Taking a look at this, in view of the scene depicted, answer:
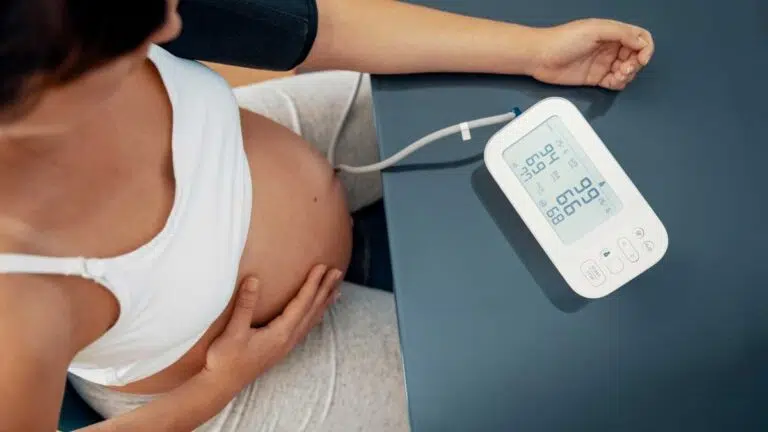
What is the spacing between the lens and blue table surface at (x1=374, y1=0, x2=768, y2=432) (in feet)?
1.50

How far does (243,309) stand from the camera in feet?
1.68

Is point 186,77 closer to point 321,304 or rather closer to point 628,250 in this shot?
point 321,304

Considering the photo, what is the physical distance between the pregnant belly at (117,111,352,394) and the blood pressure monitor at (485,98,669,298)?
0.16 metres

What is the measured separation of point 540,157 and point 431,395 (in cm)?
18

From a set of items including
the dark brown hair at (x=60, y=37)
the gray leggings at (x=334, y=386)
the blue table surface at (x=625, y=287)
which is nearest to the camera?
the dark brown hair at (x=60, y=37)

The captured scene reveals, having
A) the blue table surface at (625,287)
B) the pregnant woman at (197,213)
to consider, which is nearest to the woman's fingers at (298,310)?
the pregnant woman at (197,213)

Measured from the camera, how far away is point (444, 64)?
510 mm

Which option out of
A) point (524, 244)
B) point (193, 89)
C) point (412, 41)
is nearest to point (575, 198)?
point (524, 244)

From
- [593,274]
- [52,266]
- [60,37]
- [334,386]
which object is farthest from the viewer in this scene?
[334,386]

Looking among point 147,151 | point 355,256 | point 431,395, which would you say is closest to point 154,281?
point 147,151

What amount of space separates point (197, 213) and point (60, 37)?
217 mm

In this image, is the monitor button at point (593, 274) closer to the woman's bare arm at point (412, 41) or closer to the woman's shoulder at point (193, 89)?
the woman's bare arm at point (412, 41)

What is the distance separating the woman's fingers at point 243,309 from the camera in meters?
0.51

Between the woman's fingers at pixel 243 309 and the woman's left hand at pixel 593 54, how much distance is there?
10.5 inches
